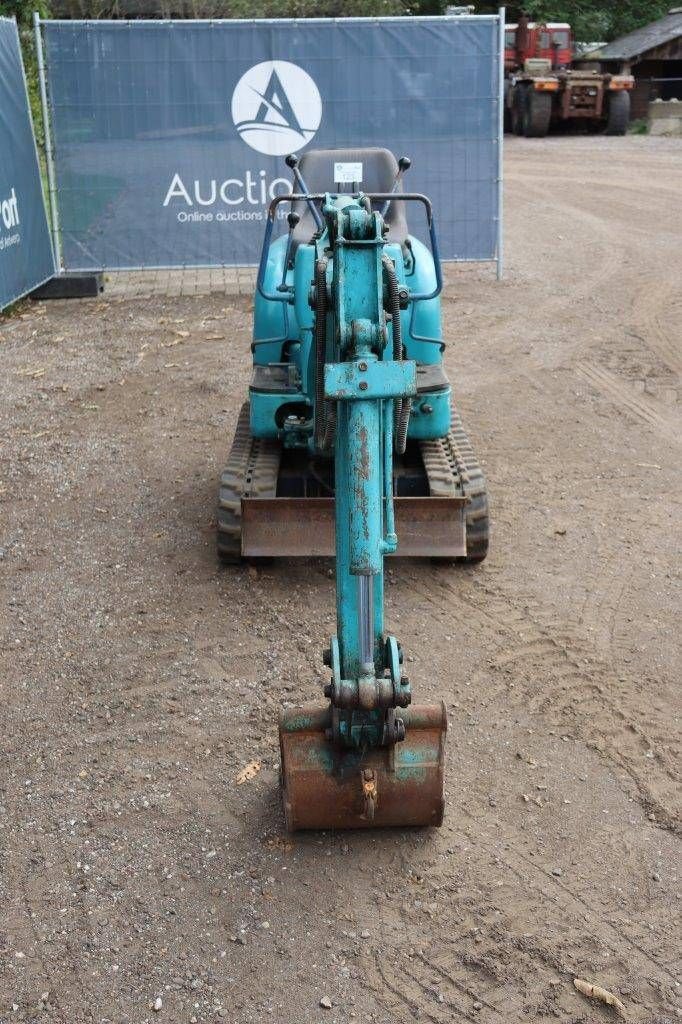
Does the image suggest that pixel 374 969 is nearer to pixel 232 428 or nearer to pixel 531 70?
pixel 232 428

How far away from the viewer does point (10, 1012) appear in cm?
366

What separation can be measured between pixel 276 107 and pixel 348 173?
550cm

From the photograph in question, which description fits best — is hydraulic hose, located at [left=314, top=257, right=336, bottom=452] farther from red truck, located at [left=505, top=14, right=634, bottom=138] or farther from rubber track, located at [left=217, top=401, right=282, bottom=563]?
red truck, located at [left=505, top=14, right=634, bottom=138]

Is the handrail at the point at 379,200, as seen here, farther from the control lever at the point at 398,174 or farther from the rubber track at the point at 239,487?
the rubber track at the point at 239,487

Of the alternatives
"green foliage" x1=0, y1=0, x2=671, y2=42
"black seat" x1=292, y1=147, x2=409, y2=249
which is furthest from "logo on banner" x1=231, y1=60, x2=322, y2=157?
"green foliage" x1=0, y1=0, x2=671, y2=42

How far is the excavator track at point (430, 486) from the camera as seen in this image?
6316 mm

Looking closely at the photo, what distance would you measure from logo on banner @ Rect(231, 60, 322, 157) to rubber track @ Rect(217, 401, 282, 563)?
640 centimetres

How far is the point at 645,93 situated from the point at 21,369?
28742 millimetres

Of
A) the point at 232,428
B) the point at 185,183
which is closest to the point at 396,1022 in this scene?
the point at 232,428

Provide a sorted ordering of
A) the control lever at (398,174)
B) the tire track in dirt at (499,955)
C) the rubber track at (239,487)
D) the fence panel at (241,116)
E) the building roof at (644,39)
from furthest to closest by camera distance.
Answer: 1. the building roof at (644,39)
2. the fence panel at (241,116)
3. the control lever at (398,174)
4. the rubber track at (239,487)
5. the tire track in dirt at (499,955)

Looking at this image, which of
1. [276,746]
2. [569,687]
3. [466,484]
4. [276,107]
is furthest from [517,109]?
[276,746]

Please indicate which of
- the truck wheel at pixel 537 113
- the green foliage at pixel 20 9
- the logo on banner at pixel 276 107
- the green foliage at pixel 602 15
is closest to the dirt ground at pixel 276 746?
the logo on banner at pixel 276 107

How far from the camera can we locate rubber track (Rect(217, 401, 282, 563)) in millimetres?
6312

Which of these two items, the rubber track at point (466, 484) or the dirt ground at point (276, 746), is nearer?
the dirt ground at point (276, 746)
